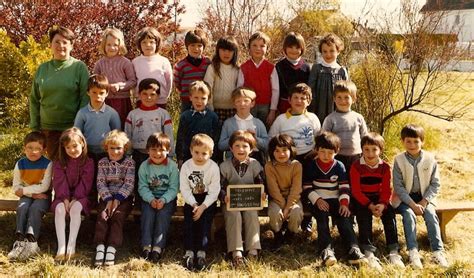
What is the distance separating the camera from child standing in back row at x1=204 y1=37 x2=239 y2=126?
5.05 m

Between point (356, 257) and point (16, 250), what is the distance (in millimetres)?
3082

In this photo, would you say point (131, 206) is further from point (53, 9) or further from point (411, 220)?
point (53, 9)

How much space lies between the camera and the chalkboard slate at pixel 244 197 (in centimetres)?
434

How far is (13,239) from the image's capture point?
4.52 m

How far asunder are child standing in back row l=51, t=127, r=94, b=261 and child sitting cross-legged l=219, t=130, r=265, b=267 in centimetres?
134

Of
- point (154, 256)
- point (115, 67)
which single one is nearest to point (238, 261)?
point (154, 256)

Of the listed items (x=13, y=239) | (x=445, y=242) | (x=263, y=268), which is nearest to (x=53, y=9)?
(x=13, y=239)

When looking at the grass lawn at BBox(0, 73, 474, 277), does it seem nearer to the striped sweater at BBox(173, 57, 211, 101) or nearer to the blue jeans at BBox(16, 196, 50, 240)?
the blue jeans at BBox(16, 196, 50, 240)

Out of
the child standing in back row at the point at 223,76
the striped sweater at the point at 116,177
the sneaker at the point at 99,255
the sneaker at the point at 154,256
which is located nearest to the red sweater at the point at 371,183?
the child standing in back row at the point at 223,76

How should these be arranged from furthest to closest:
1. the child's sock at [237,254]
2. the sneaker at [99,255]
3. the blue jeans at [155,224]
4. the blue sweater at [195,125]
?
the blue sweater at [195,125], the blue jeans at [155,224], the child's sock at [237,254], the sneaker at [99,255]

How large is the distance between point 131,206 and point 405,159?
9.17ft

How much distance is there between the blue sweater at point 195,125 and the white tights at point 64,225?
4.08 feet

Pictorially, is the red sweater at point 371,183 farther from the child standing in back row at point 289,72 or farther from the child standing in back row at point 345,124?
the child standing in back row at point 289,72

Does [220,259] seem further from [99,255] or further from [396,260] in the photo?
[396,260]
